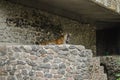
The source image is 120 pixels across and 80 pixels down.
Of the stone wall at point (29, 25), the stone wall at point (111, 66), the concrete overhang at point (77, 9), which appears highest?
the concrete overhang at point (77, 9)

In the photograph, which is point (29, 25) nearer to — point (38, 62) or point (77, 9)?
point (77, 9)

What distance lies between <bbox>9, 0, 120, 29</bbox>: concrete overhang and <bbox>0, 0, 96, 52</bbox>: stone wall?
0.19 m

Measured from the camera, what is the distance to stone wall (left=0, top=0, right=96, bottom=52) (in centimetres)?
905

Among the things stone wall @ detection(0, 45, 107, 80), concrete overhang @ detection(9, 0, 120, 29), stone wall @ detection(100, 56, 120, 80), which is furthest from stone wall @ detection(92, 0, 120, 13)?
stone wall @ detection(0, 45, 107, 80)

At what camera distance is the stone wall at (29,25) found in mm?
9055

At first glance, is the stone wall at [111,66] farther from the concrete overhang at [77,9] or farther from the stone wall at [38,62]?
the stone wall at [38,62]

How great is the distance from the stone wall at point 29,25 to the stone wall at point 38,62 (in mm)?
2137

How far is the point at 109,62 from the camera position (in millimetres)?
11797

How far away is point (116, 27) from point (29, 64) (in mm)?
10780

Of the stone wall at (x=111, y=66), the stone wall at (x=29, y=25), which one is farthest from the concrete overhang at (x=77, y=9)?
the stone wall at (x=111, y=66)

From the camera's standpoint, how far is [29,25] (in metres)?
9.95

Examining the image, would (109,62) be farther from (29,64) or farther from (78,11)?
(29,64)

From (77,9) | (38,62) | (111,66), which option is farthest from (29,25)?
(111,66)

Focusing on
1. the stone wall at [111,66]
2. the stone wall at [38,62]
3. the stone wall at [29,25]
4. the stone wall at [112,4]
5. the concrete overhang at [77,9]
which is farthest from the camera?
the stone wall at [111,66]
